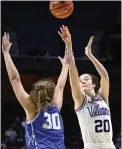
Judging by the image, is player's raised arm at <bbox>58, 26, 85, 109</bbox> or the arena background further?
the arena background

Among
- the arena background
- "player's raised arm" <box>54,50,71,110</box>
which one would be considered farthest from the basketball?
the arena background

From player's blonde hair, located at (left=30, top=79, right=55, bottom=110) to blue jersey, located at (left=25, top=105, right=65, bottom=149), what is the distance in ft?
0.19

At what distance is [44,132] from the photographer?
2736mm

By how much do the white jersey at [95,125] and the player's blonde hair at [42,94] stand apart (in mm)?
817

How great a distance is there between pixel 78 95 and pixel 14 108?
8.41m

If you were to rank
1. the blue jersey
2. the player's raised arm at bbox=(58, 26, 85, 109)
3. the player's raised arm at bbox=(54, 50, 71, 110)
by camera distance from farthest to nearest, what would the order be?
the player's raised arm at bbox=(58, 26, 85, 109) → the player's raised arm at bbox=(54, 50, 71, 110) → the blue jersey

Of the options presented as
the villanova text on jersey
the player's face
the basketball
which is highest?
the basketball

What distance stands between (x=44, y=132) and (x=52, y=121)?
101 millimetres

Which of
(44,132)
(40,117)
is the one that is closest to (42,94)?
(40,117)

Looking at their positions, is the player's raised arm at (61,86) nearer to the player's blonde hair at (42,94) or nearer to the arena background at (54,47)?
the player's blonde hair at (42,94)

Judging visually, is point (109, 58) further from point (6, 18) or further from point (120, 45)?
point (6, 18)

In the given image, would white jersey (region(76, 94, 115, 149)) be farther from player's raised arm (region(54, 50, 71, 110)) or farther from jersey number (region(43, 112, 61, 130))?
jersey number (region(43, 112, 61, 130))

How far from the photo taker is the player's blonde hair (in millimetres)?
2764

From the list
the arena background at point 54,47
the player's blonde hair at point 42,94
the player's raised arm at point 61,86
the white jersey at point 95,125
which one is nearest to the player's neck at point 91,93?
the white jersey at point 95,125
